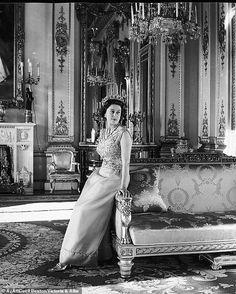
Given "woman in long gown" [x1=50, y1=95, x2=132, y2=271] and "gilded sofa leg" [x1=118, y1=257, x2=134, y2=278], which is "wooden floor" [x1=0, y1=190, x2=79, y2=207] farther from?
"gilded sofa leg" [x1=118, y1=257, x2=134, y2=278]

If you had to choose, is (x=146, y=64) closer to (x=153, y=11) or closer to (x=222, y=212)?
(x=153, y=11)

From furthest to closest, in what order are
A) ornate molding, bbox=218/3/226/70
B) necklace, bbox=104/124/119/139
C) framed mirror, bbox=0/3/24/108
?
framed mirror, bbox=0/3/24/108, ornate molding, bbox=218/3/226/70, necklace, bbox=104/124/119/139

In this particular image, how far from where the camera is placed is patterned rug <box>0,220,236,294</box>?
3.15m

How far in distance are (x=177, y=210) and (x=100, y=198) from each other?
0.74m

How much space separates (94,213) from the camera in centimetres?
370

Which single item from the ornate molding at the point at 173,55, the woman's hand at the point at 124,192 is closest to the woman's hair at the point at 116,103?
the woman's hand at the point at 124,192

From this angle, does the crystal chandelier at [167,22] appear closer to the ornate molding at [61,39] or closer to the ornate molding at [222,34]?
the ornate molding at [222,34]

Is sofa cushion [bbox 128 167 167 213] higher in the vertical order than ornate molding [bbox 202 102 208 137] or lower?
lower

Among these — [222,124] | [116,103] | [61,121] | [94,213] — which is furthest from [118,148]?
[61,121]

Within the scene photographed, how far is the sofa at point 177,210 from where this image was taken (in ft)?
11.3

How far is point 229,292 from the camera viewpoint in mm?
3080

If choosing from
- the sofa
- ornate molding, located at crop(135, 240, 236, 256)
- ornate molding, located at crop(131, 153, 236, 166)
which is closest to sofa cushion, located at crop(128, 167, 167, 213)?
the sofa

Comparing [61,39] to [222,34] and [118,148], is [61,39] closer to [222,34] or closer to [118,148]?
[222,34]

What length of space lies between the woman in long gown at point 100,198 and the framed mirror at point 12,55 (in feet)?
16.5
